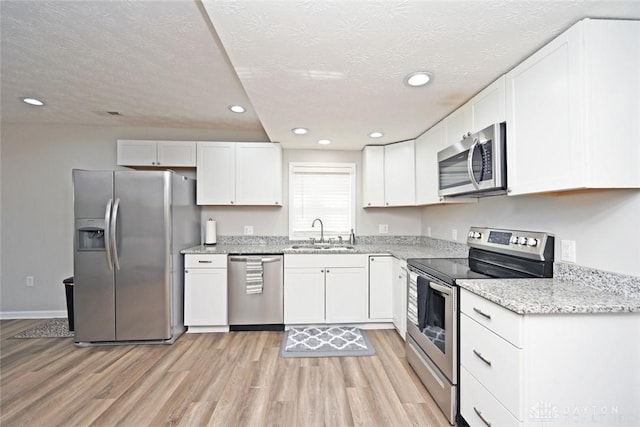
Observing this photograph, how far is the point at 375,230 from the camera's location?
12.7 feet

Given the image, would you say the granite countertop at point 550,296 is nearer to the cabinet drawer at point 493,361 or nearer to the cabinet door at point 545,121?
the cabinet drawer at point 493,361

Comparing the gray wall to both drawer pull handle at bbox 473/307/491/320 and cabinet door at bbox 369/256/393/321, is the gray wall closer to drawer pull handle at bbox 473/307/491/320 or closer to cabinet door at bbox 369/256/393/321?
cabinet door at bbox 369/256/393/321

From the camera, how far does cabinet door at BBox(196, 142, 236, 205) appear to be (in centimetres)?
342

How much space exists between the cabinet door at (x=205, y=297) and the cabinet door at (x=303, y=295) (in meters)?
0.69

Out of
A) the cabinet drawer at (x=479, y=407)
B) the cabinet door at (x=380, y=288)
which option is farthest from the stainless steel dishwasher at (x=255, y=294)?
the cabinet drawer at (x=479, y=407)

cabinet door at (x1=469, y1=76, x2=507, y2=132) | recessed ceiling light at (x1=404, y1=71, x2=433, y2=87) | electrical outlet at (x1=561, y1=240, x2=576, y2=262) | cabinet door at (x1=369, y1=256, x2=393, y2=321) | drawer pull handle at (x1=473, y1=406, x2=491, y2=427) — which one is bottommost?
drawer pull handle at (x1=473, y1=406, x2=491, y2=427)

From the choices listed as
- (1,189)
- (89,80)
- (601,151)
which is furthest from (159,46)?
(1,189)

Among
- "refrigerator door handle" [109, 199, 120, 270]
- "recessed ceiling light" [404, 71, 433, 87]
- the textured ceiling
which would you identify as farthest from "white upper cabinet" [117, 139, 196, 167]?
"recessed ceiling light" [404, 71, 433, 87]

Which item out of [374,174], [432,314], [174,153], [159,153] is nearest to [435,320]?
[432,314]

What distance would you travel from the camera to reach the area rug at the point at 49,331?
302cm

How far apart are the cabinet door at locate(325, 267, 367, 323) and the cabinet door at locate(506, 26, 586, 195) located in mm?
1879

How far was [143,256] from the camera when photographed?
110 inches

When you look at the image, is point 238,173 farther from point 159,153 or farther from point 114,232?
point 114,232

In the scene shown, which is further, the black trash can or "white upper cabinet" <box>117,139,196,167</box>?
"white upper cabinet" <box>117,139,196,167</box>
